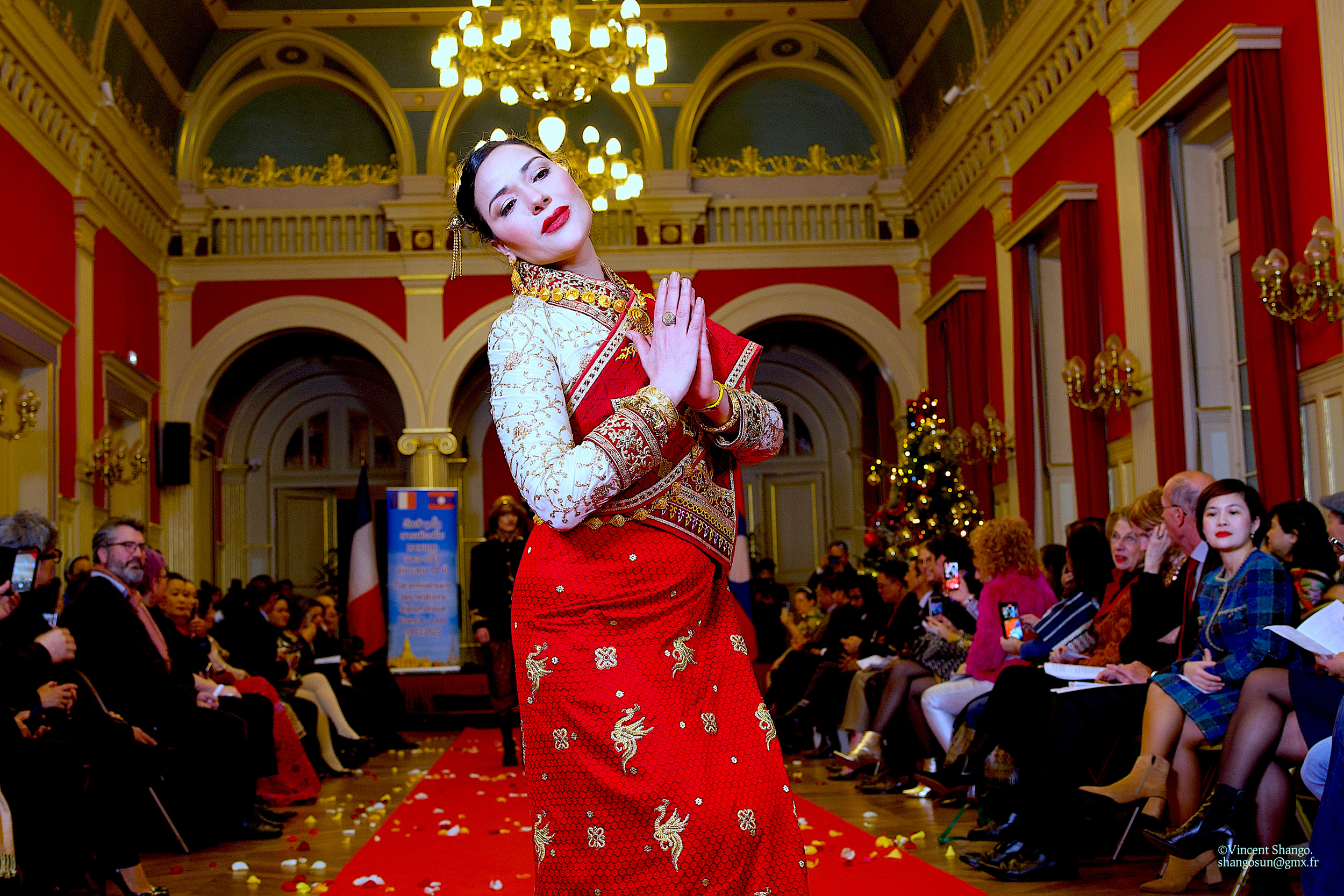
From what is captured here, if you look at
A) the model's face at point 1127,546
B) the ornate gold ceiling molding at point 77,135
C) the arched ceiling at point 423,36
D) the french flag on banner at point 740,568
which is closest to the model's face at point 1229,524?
the model's face at point 1127,546

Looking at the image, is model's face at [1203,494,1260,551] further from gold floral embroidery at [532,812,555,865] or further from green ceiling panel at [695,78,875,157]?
green ceiling panel at [695,78,875,157]

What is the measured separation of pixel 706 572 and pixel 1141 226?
7.04 meters

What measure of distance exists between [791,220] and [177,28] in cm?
619

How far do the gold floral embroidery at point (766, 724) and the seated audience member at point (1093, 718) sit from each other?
A: 256 cm

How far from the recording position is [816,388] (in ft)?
54.0

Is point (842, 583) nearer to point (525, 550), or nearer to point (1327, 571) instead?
point (1327, 571)

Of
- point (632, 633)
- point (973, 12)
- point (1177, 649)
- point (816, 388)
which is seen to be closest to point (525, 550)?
point (632, 633)

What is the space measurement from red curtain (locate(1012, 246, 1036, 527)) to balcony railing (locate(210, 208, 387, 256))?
21.3 feet

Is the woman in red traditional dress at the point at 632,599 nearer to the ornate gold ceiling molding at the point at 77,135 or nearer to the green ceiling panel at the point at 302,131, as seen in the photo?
the ornate gold ceiling molding at the point at 77,135

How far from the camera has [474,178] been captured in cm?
170

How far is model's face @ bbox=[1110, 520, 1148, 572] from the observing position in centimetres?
496

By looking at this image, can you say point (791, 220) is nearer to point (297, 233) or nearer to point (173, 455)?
point (297, 233)

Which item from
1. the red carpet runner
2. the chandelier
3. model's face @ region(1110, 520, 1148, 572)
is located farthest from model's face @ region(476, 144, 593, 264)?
the chandelier

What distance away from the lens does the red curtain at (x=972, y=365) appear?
34.8 ft
